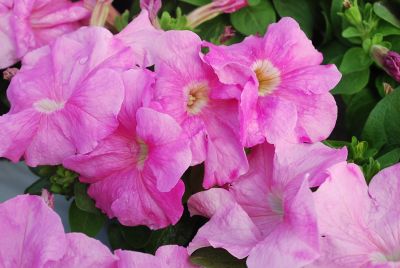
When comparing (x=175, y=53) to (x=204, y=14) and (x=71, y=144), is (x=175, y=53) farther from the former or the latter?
(x=204, y=14)

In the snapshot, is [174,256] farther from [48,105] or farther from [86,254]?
[48,105]

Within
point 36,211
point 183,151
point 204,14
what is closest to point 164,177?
point 183,151

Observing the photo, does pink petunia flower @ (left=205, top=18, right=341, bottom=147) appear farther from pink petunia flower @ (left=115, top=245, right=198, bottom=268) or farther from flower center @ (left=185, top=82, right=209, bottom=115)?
pink petunia flower @ (left=115, top=245, right=198, bottom=268)

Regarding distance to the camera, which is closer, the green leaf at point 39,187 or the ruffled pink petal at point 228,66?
the ruffled pink petal at point 228,66


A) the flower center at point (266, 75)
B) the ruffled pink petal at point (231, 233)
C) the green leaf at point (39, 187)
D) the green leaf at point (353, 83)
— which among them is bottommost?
the green leaf at point (39, 187)

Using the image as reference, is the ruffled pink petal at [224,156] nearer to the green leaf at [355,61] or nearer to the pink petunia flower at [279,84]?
the pink petunia flower at [279,84]

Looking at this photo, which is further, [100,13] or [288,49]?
[100,13]

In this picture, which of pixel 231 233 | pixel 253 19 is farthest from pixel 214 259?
pixel 253 19

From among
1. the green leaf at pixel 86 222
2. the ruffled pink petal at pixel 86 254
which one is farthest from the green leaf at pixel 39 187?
the ruffled pink petal at pixel 86 254
